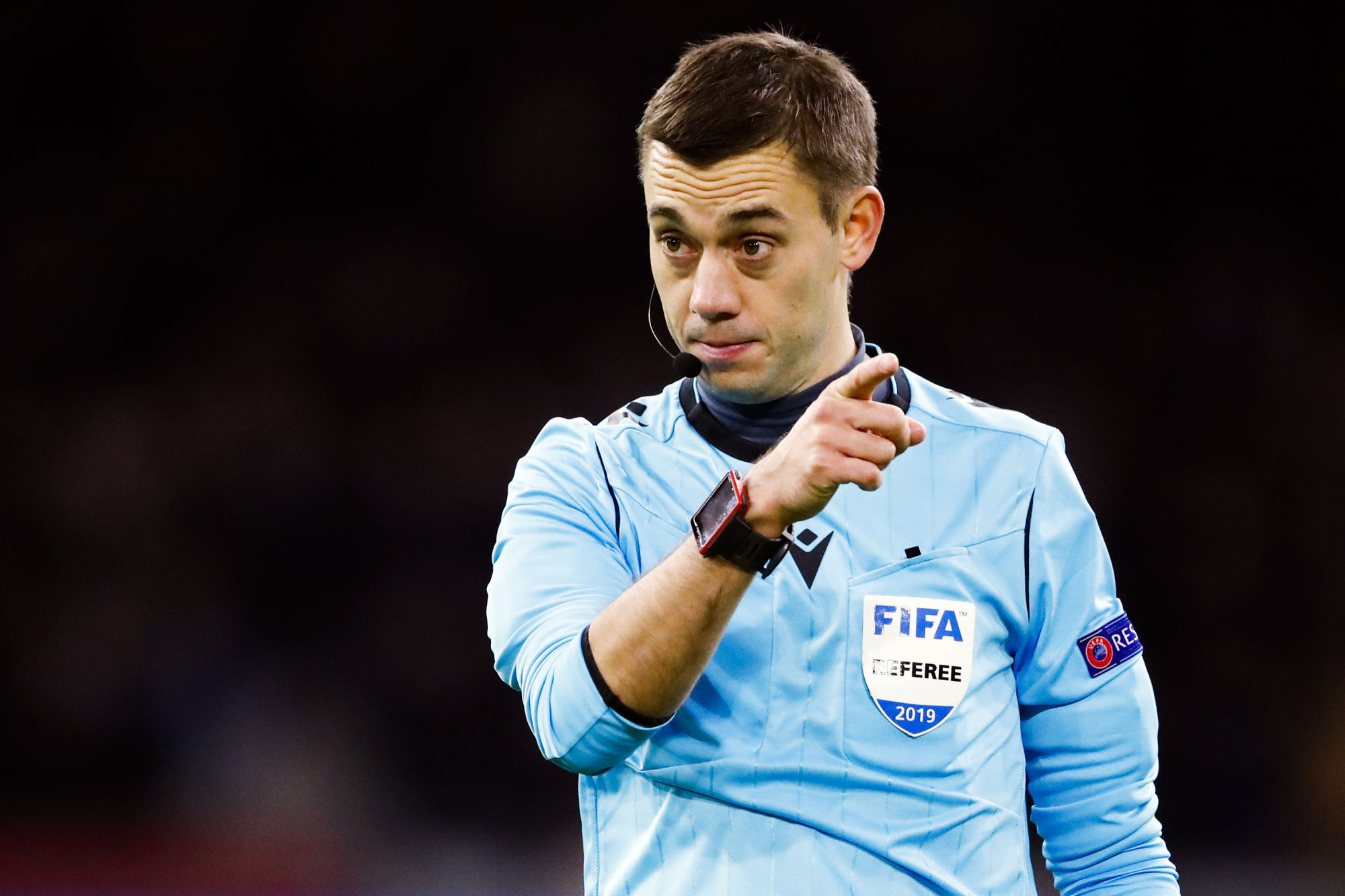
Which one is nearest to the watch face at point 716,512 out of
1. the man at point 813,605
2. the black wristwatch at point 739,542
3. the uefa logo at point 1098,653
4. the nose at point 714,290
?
the black wristwatch at point 739,542

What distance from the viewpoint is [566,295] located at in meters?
4.91

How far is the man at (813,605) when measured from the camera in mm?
1404

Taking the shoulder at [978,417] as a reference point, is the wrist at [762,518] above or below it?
below

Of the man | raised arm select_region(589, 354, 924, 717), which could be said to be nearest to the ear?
the man

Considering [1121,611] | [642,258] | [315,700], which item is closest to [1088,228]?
[642,258]

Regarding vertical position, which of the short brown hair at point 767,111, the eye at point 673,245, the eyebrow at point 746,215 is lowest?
the eye at point 673,245

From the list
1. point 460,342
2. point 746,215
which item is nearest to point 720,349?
point 746,215

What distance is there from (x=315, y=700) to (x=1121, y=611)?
10.9 feet

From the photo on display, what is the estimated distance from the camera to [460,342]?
16.0 feet

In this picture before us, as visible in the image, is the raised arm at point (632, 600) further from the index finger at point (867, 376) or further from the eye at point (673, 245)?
the eye at point (673, 245)

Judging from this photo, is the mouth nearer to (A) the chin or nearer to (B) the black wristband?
(A) the chin

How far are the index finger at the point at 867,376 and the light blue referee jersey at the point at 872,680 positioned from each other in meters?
0.37

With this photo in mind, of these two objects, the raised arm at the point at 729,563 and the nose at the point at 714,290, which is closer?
the raised arm at the point at 729,563

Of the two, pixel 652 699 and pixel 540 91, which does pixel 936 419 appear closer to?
pixel 652 699
